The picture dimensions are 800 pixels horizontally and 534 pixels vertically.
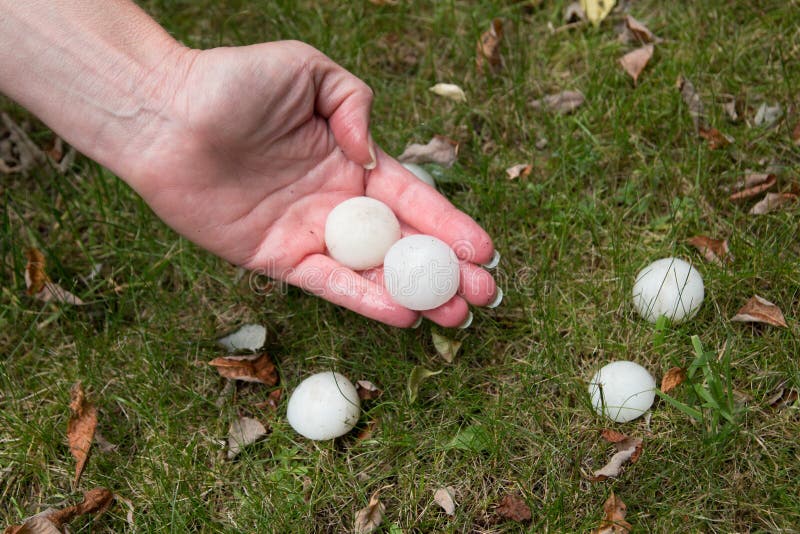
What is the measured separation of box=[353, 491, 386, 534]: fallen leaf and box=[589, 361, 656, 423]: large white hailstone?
2.42 feet

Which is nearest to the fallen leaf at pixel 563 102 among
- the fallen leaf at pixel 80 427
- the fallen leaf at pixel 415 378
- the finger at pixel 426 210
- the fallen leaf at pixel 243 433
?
the finger at pixel 426 210

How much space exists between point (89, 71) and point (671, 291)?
2054 mm

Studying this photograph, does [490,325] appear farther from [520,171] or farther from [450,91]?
[450,91]

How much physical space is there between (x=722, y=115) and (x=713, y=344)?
1.02 m

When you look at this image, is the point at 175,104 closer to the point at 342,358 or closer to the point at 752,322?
the point at 342,358

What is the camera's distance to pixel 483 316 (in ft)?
8.02

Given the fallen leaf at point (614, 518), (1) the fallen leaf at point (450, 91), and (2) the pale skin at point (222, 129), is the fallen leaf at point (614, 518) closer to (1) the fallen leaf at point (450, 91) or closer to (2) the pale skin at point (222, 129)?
(2) the pale skin at point (222, 129)

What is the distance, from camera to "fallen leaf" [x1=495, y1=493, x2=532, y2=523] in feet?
6.59

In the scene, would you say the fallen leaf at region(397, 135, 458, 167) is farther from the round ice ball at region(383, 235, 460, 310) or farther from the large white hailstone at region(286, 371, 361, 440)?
the large white hailstone at region(286, 371, 361, 440)

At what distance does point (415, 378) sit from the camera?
2.26m

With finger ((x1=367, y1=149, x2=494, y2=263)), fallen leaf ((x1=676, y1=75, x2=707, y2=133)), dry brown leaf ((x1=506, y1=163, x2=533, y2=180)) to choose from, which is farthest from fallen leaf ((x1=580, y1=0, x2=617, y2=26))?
finger ((x1=367, y1=149, x2=494, y2=263))

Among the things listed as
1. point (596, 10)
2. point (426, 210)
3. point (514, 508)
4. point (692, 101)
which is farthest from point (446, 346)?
point (596, 10)

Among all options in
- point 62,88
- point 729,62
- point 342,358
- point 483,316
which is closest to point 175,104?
point 62,88

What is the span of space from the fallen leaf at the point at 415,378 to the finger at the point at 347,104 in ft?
2.49
